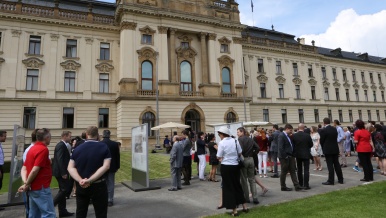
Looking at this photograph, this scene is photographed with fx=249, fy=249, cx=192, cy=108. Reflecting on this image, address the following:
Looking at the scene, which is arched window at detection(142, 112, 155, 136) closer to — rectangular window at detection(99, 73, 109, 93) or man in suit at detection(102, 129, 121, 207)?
rectangular window at detection(99, 73, 109, 93)

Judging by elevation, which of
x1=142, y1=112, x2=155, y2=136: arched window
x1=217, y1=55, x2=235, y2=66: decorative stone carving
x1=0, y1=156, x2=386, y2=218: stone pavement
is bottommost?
x1=0, y1=156, x2=386, y2=218: stone pavement

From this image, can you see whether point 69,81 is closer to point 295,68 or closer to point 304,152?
point 304,152

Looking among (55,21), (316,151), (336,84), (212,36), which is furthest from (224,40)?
(336,84)

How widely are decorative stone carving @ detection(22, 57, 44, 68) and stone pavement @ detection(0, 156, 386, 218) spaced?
20.3 m

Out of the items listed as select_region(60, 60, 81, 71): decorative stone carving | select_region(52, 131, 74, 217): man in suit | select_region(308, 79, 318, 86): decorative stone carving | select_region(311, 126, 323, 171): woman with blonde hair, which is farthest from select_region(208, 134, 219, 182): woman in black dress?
select_region(308, 79, 318, 86): decorative stone carving

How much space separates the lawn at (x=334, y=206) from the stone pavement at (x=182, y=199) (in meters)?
0.62

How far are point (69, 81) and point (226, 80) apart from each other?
18.8 meters

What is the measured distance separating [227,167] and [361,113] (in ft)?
169

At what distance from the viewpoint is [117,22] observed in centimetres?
3022

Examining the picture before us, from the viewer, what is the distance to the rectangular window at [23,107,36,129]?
25.5m

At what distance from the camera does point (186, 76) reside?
3106cm

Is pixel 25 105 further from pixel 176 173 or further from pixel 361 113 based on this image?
pixel 361 113

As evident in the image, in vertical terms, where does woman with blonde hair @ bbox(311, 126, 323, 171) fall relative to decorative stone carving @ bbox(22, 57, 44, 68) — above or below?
below

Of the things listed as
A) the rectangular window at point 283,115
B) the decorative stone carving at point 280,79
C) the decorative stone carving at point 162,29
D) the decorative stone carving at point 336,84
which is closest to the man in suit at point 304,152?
the decorative stone carving at point 162,29
